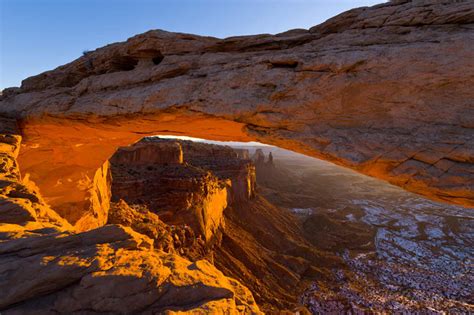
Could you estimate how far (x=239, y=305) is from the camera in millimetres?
3154

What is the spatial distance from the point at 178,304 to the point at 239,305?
888mm

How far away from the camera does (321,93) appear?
5082 mm

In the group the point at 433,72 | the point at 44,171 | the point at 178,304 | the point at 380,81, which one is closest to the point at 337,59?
the point at 380,81

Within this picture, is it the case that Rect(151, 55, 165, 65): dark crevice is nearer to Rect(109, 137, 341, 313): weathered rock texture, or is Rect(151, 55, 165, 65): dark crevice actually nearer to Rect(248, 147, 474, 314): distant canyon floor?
Rect(109, 137, 341, 313): weathered rock texture

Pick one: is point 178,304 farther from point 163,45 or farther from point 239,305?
point 163,45

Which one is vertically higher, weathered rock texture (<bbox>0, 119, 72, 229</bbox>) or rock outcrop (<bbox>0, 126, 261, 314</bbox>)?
weathered rock texture (<bbox>0, 119, 72, 229</bbox>)

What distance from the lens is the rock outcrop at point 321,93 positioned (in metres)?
4.19

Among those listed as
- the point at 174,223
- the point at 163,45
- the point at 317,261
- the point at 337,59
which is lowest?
the point at 317,261

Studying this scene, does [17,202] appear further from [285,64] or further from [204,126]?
[285,64]

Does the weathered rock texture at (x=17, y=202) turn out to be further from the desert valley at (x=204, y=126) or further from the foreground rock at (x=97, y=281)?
the foreground rock at (x=97, y=281)

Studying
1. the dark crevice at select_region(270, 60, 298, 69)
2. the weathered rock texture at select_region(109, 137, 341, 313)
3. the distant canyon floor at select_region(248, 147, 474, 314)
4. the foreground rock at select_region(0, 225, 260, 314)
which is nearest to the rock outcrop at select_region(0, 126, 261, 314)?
the foreground rock at select_region(0, 225, 260, 314)

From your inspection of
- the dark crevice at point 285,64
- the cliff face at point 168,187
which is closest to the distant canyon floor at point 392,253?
the cliff face at point 168,187

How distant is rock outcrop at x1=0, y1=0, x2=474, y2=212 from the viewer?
4.19 m

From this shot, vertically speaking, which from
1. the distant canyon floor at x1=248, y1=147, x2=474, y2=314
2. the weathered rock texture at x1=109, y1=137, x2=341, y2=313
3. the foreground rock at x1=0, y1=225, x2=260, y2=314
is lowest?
the distant canyon floor at x1=248, y1=147, x2=474, y2=314
